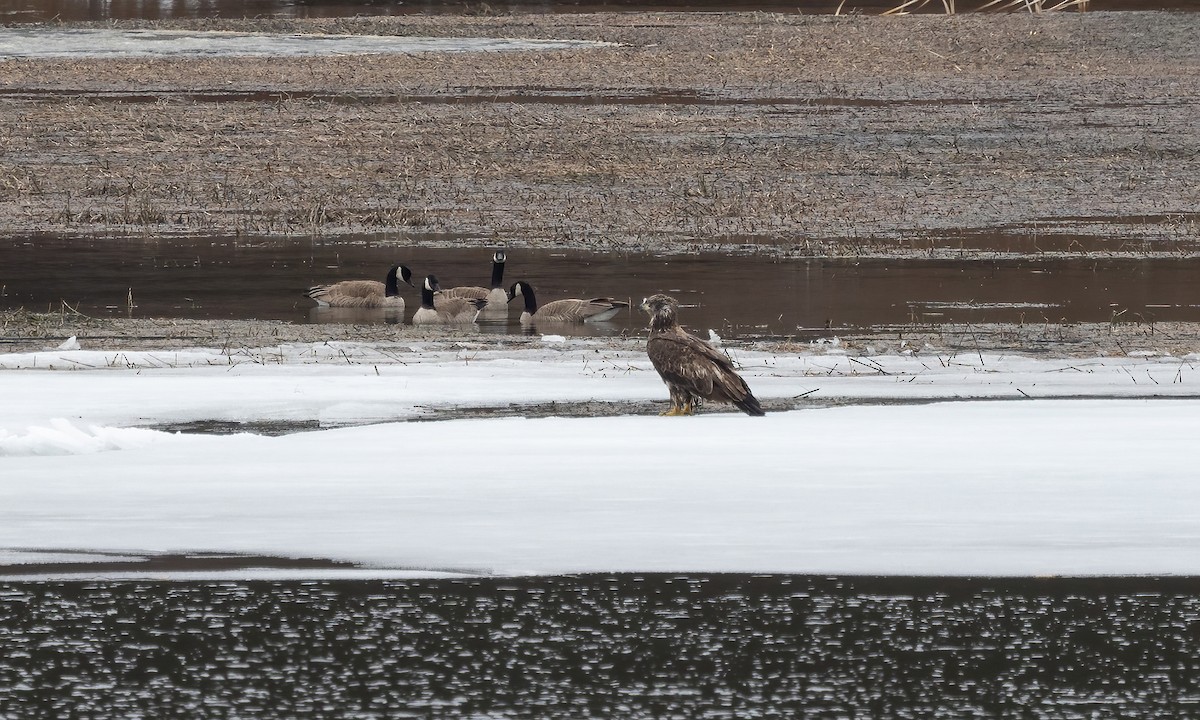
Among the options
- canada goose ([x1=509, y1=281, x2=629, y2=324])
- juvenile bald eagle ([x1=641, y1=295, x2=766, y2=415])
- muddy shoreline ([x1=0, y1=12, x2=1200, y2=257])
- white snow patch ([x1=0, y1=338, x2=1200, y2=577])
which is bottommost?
white snow patch ([x1=0, y1=338, x2=1200, y2=577])

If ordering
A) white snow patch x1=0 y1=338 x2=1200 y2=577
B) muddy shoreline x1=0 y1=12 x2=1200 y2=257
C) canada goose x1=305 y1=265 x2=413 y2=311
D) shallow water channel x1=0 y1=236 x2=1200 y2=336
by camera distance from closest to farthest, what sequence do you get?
white snow patch x1=0 y1=338 x2=1200 y2=577
shallow water channel x1=0 y1=236 x2=1200 y2=336
canada goose x1=305 y1=265 x2=413 y2=311
muddy shoreline x1=0 y1=12 x2=1200 y2=257

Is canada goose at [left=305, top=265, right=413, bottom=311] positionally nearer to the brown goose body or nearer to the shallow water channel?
the shallow water channel

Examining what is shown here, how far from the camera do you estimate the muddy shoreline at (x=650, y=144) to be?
704 inches

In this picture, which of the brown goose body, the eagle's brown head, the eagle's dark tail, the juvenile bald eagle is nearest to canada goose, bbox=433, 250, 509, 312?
the brown goose body

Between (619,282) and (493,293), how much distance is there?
1.34 metres

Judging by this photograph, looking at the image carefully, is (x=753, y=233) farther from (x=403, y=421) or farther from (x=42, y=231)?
(x=403, y=421)

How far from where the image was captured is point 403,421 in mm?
9188

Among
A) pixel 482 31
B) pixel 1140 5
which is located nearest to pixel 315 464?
pixel 482 31

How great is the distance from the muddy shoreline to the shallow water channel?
0.63 m

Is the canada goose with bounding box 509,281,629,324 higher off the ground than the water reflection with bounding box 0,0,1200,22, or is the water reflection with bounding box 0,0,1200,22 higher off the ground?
the water reflection with bounding box 0,0,1200,22

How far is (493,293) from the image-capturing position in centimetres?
1379

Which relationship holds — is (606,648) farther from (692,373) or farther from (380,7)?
(380,7)

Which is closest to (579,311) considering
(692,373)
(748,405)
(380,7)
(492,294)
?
(492,294)

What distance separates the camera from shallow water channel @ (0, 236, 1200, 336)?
13.3 meters
